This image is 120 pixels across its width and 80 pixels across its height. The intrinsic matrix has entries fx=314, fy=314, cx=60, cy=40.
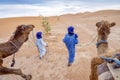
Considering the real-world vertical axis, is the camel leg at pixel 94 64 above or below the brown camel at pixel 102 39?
below

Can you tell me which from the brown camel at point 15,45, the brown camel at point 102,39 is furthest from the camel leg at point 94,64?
the brown camel at point 15,45

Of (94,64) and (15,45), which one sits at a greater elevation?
(15,45)

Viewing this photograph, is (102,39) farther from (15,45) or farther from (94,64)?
(15,45)

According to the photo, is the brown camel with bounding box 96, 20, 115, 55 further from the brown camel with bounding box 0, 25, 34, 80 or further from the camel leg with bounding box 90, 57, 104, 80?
the brown camel with bounding box 0, 25, 34, 80

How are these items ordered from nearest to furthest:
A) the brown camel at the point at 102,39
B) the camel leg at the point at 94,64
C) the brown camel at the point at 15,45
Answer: the camel leg at the point at 94,64 < the brown camel at the point at 102,39 < the brown camel at the point at 15,45

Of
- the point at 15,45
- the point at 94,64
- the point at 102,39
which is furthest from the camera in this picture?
the point at 15,45

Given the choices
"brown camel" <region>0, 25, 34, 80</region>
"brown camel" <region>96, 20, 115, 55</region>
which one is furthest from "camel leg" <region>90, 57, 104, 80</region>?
"brown camel" <region>0, 25, 34, 80</region>

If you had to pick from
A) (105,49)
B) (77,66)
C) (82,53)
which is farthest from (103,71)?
(82,53)

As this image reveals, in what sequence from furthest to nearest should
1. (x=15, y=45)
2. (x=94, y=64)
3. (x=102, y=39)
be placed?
(x=15, y=45) → (x=102, y=39) → (x=94, y=64)

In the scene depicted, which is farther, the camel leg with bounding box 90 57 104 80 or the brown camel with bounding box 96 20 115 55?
the brown camel with bounding box 96 20 115 55

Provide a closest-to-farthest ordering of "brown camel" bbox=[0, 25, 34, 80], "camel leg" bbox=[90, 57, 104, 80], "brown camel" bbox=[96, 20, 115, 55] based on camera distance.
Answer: "camel leg" bbox=[90, 57, 104, 80] → "brown camel" bbox=[96, 20, 115, 55] → "brown camel" bbox=[0, 25, 34, 80]

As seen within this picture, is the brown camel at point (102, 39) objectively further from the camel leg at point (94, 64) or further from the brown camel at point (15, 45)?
the brown camel at point (15, 45)

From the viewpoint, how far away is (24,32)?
29.8 ft

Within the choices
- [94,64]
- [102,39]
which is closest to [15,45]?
[102,39]
